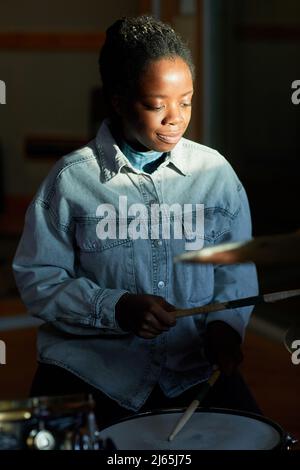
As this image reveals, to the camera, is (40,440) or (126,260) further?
(126,260)

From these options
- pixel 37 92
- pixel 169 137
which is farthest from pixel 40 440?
pixel 37 92

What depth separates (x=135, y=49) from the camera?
1.45 m

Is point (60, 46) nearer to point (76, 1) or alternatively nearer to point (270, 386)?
point (76, 1)

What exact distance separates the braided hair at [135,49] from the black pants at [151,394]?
0.47 metres

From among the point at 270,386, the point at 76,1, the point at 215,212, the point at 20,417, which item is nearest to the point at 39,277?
the point at 215,212

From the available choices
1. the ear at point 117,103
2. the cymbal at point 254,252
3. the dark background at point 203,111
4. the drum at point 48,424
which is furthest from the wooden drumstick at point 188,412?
the dark background at point 203,111

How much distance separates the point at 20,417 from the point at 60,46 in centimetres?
350

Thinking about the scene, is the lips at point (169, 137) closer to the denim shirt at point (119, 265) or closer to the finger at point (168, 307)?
the denim shirt at point (119, 265)

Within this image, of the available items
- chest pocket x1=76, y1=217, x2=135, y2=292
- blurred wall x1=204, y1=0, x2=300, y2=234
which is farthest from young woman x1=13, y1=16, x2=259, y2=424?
blurred wall x1=204, y1=0, x2=300, y2=234

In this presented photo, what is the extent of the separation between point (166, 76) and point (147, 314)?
0.36m

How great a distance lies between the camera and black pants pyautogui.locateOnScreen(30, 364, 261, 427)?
152cm

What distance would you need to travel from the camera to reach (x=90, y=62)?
4430mm

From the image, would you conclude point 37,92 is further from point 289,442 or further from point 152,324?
point 289,442

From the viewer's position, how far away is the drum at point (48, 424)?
1.12 meters
